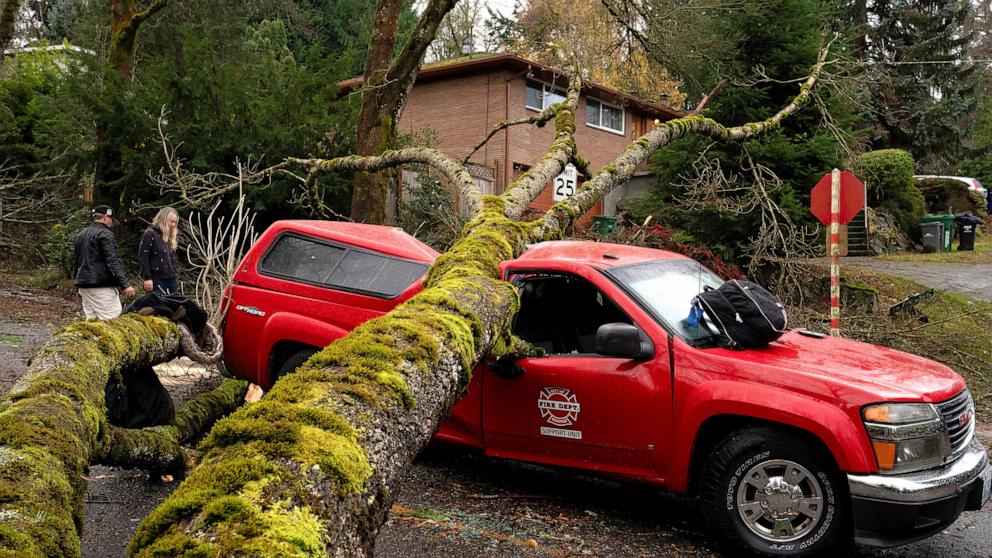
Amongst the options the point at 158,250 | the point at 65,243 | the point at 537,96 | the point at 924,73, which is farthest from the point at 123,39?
the point at 924,73

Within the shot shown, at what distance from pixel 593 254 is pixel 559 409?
125 cm

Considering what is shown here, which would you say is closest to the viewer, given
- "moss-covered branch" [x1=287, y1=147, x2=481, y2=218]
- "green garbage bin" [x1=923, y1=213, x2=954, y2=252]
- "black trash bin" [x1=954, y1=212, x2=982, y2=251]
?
"moss-covered branch" [x1=287, y1=147, x2=481, y2=218]

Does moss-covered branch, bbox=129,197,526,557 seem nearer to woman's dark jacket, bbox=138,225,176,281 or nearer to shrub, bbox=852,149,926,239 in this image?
woman's dark jacket, bbox=138,225,176,281

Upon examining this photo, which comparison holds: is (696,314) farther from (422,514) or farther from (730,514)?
(422,514)

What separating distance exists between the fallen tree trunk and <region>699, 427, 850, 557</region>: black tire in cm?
321

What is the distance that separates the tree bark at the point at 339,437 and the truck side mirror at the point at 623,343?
682mm

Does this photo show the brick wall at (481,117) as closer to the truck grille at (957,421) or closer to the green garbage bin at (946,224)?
the green garbage bin at (946,224)

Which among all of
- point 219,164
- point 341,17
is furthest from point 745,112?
point 341,17

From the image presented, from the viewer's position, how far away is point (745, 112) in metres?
17.6

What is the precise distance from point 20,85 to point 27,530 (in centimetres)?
2344

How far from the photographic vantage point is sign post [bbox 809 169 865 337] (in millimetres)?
9391

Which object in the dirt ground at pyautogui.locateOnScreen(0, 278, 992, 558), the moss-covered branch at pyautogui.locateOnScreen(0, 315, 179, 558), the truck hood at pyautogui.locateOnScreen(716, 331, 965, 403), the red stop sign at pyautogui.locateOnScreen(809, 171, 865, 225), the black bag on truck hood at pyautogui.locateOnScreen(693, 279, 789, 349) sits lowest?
the dirt ground at pyautogui.locateOnScreen(0, 278, 992, 558)

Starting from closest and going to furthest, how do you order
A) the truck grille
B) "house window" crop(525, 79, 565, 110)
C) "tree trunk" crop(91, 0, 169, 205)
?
the truck grille, "tree trunk" crop(91, 0, 169, 205), "house window" crop(525, 79, 565, 110)

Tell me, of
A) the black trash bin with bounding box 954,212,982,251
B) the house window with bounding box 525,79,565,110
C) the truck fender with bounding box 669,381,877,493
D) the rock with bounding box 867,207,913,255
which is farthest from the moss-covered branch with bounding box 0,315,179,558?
the black trash bin with bounding box 954,212,982,251
